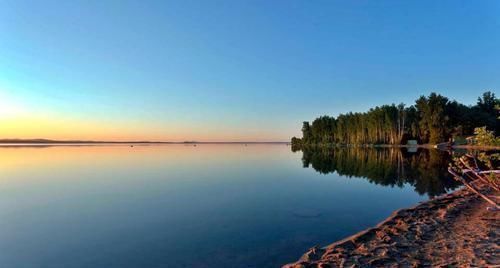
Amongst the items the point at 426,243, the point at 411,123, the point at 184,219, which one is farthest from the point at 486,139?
the point at 411,123

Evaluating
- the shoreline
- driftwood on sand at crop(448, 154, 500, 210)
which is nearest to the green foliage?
driftwood on sand at crop(448, 154, 500, 210)

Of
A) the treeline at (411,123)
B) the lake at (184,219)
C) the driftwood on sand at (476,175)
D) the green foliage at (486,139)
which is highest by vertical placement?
the treeline at (411,123)

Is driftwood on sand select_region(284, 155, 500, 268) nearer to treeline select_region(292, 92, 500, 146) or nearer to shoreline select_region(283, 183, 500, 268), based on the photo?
shoreline select_region(283, 183, 500, 268)

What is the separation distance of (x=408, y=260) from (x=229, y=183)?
62.1 feet

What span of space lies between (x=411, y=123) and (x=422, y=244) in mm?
122468

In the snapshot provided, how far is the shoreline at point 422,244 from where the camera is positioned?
296 inches

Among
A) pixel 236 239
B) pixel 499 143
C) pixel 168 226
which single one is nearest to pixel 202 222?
pixel 168 226

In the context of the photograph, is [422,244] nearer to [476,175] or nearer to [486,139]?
[486,139]

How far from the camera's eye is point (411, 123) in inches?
4601

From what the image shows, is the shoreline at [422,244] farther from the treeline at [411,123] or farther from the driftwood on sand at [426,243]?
the treeline at [411,123]

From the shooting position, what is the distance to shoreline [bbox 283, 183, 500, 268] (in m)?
7.51

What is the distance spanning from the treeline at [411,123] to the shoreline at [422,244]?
75470mm

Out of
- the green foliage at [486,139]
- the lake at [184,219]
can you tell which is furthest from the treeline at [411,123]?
the green foliage at [486,139]

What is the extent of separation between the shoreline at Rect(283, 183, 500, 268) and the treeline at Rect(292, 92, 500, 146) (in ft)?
248
